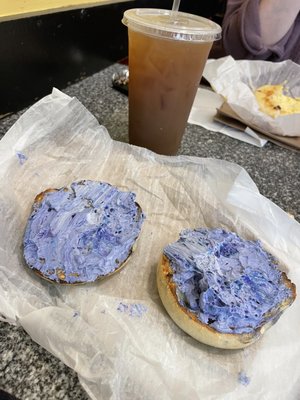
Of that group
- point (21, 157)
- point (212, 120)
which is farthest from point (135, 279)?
point (212, 120)

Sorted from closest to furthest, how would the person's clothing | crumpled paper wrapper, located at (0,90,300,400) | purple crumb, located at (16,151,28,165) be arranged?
crumpled paper wrapper, located at (0,90,300,400) → purple crumb, located at (16,151,28,165) → the person's clothing

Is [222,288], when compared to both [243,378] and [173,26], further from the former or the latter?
[173,26]

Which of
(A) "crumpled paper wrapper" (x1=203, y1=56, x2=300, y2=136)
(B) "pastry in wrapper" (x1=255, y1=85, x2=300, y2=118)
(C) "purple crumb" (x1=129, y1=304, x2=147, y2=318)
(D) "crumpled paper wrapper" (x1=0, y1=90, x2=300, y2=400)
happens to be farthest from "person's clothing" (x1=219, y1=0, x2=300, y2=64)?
(C) "purple crumb" (x1=129, y1=304, x2=147, y2=318)

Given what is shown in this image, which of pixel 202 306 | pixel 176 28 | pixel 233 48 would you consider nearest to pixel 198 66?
pixel 176 28

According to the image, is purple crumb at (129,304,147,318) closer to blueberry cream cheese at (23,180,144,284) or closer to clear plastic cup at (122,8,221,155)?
blueberry cream cheese at (23,180,144,284)

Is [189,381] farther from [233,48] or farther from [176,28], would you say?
[233,48]

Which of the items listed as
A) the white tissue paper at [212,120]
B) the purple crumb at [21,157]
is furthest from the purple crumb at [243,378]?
the white tissue paper at [212,120]

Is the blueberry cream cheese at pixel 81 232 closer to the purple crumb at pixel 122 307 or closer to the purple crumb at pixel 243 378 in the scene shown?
the purple crumb at pixel 122 307
